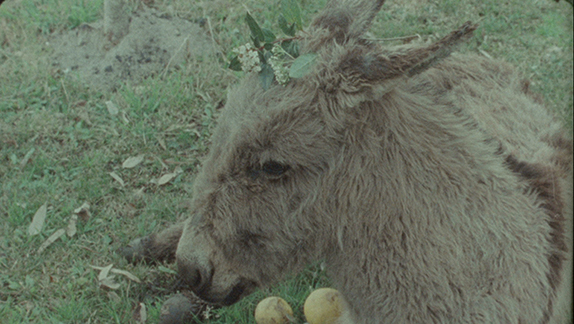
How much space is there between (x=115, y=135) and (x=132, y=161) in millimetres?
362

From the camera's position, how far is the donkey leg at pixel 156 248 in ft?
15.7

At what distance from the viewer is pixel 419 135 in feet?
10.3

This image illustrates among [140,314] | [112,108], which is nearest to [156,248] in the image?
[140,314]

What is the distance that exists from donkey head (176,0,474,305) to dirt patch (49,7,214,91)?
Answer: 10.7 feet

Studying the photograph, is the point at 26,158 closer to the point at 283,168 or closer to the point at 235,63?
the point at 235,63

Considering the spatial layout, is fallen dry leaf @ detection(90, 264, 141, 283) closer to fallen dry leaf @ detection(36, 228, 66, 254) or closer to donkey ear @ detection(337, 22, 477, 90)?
fallen dry leaf @ detection(36, 228, 66, 254)

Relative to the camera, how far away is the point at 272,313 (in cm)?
420

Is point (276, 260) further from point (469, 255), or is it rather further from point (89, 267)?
point (89, 267)


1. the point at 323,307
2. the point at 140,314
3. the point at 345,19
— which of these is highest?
the point at 345,19

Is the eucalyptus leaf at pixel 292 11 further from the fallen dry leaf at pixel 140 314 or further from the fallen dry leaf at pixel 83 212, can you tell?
the fallen dry leaf at pixel 83 212

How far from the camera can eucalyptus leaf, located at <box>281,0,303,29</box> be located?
3334 millimetres

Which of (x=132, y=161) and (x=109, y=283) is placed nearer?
(x=109, y=283)

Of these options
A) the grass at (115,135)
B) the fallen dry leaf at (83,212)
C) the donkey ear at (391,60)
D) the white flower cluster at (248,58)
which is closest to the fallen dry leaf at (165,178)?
the grass at (115,135)

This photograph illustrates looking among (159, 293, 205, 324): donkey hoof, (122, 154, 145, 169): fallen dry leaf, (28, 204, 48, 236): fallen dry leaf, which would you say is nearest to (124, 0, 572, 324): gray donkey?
(159, 293, 205, 324): donkey hoof
